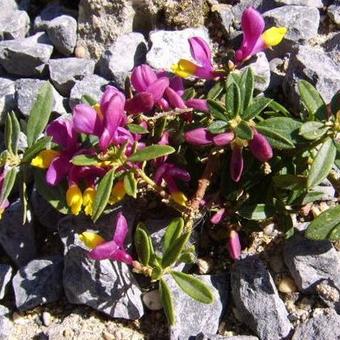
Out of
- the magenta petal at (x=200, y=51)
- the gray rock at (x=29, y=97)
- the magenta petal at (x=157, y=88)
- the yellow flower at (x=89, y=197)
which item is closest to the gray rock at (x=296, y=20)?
the magenta petal at (x=200, y=51)

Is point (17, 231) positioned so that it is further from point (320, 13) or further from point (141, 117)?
point (320, 13)

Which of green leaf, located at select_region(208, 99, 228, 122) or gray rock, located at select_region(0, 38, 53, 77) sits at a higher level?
green leaf, located at select_region(208, 99, 228, 122)

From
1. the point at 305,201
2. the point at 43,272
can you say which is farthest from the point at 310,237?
the point at 43,272

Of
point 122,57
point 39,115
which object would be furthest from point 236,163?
point 122,57

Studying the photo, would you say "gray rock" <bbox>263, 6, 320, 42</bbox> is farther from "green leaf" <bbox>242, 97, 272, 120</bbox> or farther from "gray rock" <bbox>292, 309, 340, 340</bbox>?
"gray rock" <bbox>292, 309, 340, 340</bbox>

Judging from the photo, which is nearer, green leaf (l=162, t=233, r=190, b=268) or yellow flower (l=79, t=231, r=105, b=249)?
green leaf (l=162, t=233, r=190, b=268)

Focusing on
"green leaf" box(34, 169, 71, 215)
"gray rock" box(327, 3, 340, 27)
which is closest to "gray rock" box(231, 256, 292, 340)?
"green leaf" box(34, 169, 71, 215)

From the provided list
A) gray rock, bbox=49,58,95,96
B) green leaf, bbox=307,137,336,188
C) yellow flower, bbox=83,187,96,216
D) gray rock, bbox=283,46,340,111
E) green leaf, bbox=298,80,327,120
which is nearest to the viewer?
green leaf, bbox=307,137,336,188

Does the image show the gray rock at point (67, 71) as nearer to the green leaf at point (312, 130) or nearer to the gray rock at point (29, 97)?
the gray rock at point (29, 97)
